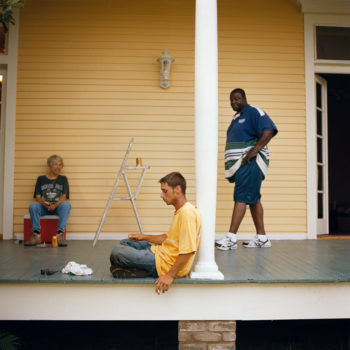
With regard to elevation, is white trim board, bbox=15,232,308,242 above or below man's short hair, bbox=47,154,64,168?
below

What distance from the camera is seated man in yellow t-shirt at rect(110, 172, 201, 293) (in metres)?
2.57

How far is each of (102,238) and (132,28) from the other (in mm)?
2609

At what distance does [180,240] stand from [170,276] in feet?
0.76

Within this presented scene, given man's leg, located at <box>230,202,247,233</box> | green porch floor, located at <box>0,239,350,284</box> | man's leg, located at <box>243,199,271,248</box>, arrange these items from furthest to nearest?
man's leg, located at <box>243,199,271,248</box>
man's leg, located at <box>230,202,247,233</box>
green porch floor, located at <box>0,239,350,284</box>

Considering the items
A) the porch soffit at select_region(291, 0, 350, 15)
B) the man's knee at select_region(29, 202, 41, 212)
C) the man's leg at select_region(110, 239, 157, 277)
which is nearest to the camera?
the man's leg at select_region(110, 239, 157, 277)

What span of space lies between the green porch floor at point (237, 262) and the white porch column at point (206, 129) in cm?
32

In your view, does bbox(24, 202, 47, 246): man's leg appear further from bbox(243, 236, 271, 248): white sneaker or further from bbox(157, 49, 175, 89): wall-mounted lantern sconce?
bbox(243, 236, 271, 248): white sneaker

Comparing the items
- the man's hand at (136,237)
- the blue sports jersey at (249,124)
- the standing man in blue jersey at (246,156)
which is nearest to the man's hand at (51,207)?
the standing man in blue jersey at (246,156)

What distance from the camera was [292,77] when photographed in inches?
213

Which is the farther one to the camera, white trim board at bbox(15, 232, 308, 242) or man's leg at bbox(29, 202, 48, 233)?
white trim board at bbox(15, 232, 308, 242)

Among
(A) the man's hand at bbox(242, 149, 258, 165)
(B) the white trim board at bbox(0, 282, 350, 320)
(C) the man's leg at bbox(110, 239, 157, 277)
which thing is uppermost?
(A) the man's hand at bbox(242, 149, 258, 165)

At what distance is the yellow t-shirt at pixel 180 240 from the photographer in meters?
2.56

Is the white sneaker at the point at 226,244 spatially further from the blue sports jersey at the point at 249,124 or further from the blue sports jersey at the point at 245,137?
the blue sports jersey at the point at 249,124

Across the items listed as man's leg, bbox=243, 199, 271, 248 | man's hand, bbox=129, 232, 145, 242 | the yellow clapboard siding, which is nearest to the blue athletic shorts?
man's leg, bbox=243, 199, 271, 248
